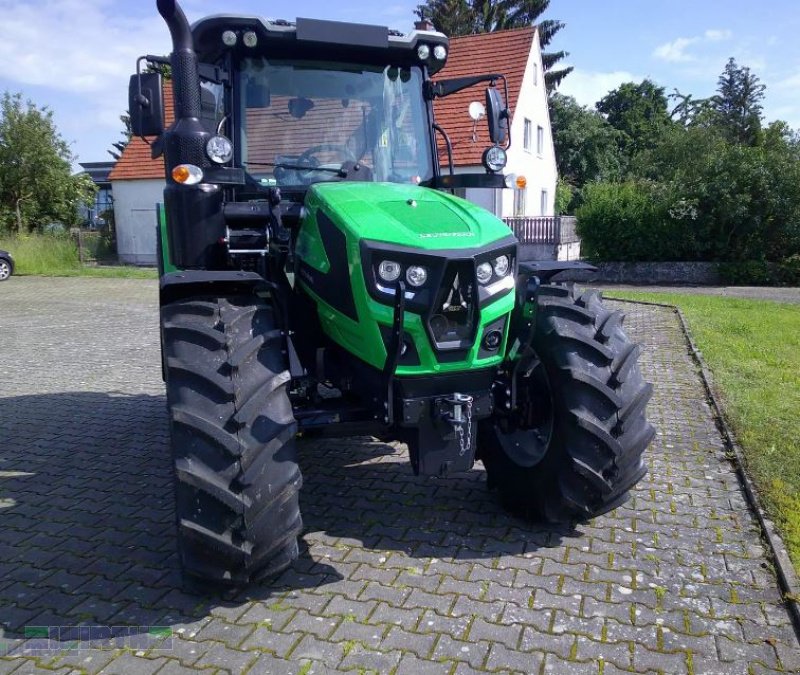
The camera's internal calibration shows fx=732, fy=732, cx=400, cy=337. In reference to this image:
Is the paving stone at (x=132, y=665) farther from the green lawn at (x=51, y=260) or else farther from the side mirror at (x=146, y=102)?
the green lawn at (x=51, y=260)

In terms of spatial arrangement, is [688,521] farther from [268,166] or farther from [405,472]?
[268,166]

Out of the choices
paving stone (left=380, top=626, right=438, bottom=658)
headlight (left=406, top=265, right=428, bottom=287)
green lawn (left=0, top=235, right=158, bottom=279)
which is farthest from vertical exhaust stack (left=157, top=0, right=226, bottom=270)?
green lawn (left=0, top=235, right=158, bottom=279)

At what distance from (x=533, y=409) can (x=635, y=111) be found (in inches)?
2319

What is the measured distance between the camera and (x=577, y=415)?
3.55 meters

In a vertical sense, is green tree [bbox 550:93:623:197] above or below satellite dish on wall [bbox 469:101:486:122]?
above

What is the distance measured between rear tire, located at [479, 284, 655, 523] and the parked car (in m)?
19.4

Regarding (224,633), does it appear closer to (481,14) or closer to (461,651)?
(461,651)

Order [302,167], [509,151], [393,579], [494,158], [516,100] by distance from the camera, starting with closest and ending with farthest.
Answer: [393,579], [302,167], [494,158], [509,151], [516,100]

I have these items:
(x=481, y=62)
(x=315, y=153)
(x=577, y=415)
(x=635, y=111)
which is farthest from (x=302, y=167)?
(x=635, y=111)

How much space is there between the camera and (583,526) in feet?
13.4

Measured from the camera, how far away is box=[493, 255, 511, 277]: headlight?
11.3 ft

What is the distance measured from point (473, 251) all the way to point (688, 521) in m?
2.16

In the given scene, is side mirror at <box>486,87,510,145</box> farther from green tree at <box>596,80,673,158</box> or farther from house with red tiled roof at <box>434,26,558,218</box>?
green tree at <box>596,80,673,158</box>

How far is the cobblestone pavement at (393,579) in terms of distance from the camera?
2.94 m
